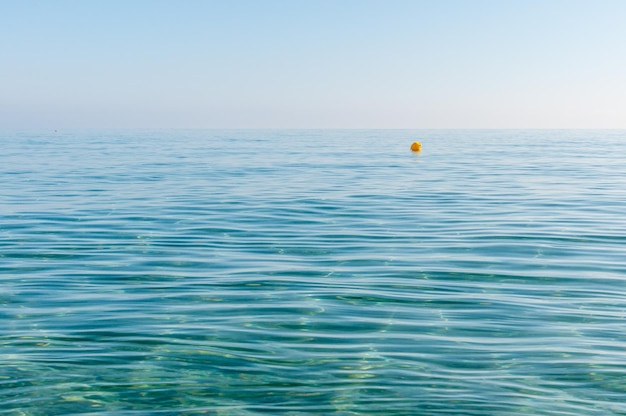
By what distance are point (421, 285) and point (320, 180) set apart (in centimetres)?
1405

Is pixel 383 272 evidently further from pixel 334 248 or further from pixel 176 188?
pixel 176 188

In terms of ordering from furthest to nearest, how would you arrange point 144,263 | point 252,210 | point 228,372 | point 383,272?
point 252,210 → point 144,263 → point 383,272 → point 228,372

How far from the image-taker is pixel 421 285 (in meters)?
8.81

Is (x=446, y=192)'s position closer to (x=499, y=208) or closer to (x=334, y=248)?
(x=499, y=208)

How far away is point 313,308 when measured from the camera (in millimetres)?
7848

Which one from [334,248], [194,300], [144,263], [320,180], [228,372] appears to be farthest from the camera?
[320,180]

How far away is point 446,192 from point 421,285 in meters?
10.7

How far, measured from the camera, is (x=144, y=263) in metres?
10.1

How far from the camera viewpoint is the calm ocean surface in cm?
555

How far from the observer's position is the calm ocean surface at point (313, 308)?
5.55 m

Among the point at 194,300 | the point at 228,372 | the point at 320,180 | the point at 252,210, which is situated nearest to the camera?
the point at 228,372

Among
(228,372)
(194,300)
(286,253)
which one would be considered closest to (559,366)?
(228,372)

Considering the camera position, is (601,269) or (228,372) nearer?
(228,372)

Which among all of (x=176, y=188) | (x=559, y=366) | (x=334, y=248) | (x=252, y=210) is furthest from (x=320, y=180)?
(x=559, y=366)
